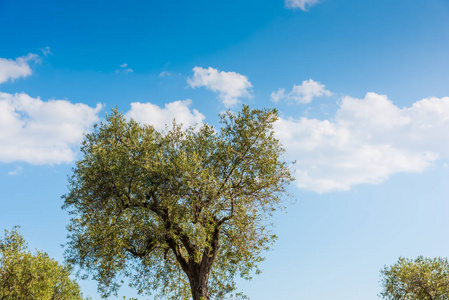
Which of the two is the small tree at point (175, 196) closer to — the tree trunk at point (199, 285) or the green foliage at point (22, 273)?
the tree trunk at point (199, 285)

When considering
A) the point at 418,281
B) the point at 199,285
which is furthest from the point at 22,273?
the point at 418,281

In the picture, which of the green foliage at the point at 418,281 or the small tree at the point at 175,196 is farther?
the green foliage at the point at 418,281

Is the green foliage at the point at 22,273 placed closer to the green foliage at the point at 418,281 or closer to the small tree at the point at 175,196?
the small tree at the point at 175,196

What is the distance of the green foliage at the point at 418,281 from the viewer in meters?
46.2

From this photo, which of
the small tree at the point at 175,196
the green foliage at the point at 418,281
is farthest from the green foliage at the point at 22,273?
the green foliage at the point at 418,281

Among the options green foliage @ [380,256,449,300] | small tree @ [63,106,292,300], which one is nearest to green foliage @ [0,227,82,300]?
small tree @ [63,106,292,300]

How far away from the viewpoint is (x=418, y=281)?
156 ft

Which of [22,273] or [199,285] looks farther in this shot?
[22,273]

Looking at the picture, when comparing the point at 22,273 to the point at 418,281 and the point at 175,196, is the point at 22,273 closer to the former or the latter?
the point at 175,196

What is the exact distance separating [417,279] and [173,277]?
34.2 m

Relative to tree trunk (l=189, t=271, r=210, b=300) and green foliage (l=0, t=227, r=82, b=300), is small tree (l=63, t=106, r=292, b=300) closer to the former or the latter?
tree trunk (l=189, t=271, r=210, b=300)

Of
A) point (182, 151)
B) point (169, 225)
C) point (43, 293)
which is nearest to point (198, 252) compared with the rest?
point (169, 225)

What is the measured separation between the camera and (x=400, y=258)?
50.5m

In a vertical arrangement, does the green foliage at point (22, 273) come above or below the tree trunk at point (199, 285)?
above
